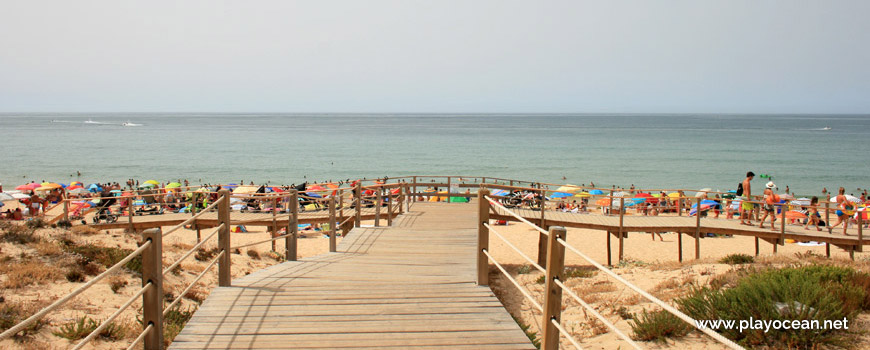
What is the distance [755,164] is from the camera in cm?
6178

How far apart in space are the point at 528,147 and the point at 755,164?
3168 cm

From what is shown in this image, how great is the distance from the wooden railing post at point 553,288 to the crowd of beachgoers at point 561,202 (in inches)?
308

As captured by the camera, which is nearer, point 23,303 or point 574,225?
point 23,303

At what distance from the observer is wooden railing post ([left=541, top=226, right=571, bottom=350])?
358 cm

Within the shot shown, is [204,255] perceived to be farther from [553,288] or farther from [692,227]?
[692,227]

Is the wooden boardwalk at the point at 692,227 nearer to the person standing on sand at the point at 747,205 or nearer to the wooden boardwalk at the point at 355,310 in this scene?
the person standing on sand at the point at 747,205

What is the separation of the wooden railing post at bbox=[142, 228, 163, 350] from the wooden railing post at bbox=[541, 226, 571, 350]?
2516 millimetres

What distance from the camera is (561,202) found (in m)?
29.1

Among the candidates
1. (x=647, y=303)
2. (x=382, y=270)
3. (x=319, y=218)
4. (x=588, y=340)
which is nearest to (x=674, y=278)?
(x=647, y=303)

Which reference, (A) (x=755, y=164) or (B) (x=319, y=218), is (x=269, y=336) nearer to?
(B) (x=319, y=218)

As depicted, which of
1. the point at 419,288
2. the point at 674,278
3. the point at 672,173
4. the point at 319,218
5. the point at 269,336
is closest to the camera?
the point at 269,336

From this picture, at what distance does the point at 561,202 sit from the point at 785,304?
77.0 feet

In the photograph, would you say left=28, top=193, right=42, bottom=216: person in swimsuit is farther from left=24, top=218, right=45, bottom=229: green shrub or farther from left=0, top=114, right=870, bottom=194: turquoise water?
left=0, top=114, right=870, bottom=194: turquoise water


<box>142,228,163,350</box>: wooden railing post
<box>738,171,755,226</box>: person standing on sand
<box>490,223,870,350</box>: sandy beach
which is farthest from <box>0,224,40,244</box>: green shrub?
<box>738,171,755,226</box>: person standing on sand
